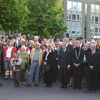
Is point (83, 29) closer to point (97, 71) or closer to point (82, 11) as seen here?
point (82, 11)

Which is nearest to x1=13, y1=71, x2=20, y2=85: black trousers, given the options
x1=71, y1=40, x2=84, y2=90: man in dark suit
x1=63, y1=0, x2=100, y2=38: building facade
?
x1=71, y1=40, x2=84, y2=90: man in dark suit

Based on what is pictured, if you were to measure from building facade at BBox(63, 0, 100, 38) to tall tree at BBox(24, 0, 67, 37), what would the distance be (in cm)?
1803

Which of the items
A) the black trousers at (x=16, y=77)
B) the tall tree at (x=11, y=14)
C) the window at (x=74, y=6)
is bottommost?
the black trousers at (x=16, y=77)

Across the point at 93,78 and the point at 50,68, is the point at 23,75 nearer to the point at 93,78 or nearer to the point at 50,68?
the point at 50,68

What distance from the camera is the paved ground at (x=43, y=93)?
9573 millimetres

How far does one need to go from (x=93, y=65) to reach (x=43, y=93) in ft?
8.23

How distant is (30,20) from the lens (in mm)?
41344

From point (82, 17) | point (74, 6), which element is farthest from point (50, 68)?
point (82, 17)

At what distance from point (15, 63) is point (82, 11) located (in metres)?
56.1

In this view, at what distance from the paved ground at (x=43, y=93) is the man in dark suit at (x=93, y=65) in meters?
0.43

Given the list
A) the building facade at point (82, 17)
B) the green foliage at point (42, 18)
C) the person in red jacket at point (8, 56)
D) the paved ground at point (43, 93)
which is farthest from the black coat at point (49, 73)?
the building facade at point (82, 17)

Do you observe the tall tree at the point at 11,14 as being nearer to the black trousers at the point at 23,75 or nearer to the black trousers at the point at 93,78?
the black trousers at the point at 23,75

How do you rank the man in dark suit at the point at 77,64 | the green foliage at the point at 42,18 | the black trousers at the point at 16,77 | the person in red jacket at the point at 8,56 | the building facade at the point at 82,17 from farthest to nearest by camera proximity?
1. the building facade at the point at 82,17
2. the green foliage at the point at 42,18
3. the person in red jacket at the point at 8,56
4. the black trousers at the point at 16,77
5. the man in dark suit at the point at 77,64

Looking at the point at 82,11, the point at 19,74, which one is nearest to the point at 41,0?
the point at 82,11
